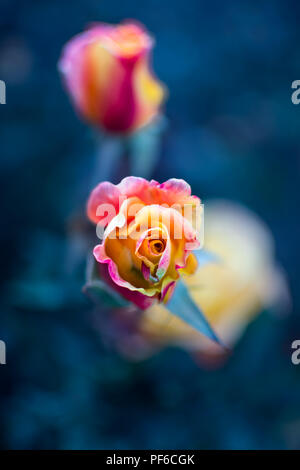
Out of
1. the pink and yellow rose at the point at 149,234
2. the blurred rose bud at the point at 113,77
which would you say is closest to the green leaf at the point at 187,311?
the pink and yellow rose at the point at 149,234

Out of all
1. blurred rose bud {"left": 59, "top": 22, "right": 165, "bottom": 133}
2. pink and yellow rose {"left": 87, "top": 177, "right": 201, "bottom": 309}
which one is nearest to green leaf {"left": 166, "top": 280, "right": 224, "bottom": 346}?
pink and yellow rose {"left": 87, "top": 177, "right": 201, "bottom": 309}

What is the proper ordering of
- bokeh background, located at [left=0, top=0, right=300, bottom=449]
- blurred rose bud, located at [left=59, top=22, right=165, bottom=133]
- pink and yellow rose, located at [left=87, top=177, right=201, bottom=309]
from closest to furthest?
pink and yellow rose, located at [left=87, top=177, right=201, bottom=309] → blurred rose bud, located at [left=59, top=22, right=165, bottom=133] → bokeh background, located at [left=0, top=0, right=300, bottom=449]

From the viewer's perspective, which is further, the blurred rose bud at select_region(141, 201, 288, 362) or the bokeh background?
the bokeh background

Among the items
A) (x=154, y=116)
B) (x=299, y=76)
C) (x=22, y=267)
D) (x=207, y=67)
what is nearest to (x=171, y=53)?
(x=207, y=67)

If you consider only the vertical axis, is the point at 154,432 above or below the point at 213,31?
below

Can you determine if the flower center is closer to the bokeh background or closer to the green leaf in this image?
the green leaf

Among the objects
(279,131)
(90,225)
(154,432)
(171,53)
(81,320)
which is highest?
(171,53)

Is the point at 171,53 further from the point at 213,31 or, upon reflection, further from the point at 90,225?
the point at 90,225
